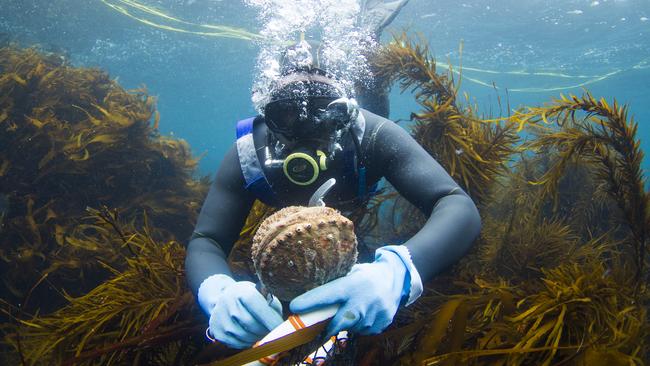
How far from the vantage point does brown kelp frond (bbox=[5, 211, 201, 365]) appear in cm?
275

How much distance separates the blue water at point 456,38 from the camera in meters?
17.1

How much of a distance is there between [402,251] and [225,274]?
122cm

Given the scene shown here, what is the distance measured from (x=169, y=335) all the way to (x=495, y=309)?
257 cm

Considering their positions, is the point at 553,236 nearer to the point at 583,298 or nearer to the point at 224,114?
the point at 583,298

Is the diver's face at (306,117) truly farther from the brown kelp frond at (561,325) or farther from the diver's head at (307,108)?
the brown kelp frond at (561,325)

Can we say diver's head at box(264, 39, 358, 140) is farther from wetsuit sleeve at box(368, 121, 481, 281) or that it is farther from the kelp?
the kelp

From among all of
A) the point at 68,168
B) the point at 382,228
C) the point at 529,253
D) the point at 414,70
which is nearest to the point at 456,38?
the point at 382,228

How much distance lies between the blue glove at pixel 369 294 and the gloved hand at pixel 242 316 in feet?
0.99

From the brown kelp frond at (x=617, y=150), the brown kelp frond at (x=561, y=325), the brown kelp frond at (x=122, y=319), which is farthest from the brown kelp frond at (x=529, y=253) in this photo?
the brown kelp frond at (x=122, y=319)

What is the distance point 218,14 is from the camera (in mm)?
18812

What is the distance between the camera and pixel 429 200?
230 centimetres

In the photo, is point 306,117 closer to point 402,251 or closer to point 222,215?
point 222,215

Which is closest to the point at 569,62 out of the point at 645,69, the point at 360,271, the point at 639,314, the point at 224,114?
the point at 645,69

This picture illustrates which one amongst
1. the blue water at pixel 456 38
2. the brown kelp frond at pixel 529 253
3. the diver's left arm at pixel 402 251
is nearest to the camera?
the diver's left arm at pixel 402 251
